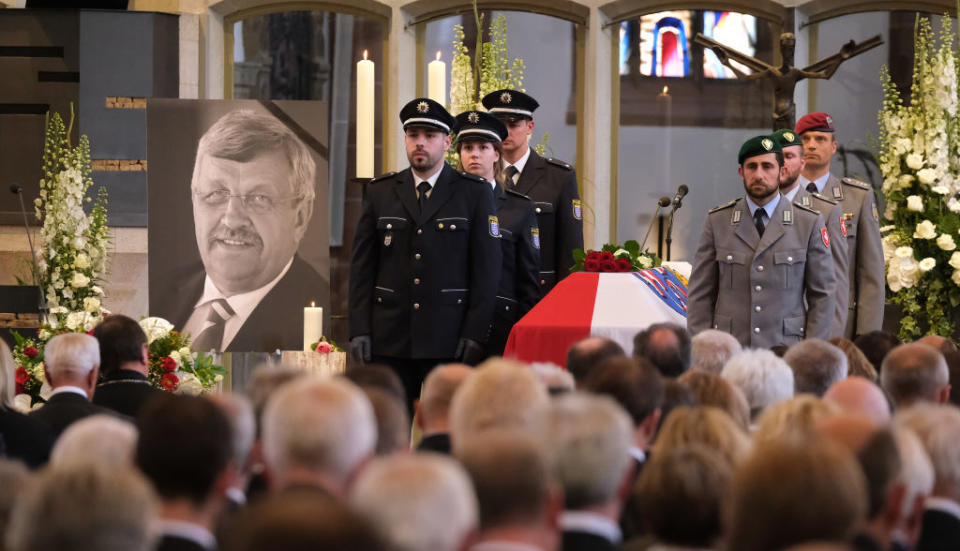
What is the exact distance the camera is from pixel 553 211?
5340mm

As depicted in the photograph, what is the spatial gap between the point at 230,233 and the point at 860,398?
393cm

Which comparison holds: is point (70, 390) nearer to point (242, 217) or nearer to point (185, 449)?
point (185, 449)

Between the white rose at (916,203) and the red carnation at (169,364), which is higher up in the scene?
the white rose at (916,203)

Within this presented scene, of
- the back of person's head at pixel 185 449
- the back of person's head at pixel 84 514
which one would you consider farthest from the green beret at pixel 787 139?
the back of person's head at pixel 84 514

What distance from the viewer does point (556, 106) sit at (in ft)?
25.4

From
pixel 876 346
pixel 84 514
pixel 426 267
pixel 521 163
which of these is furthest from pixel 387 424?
pixel 521 163

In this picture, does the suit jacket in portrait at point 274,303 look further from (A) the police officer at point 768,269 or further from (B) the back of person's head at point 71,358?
(B) the back of person's head at point 71,358

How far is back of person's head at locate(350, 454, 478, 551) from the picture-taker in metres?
1.55

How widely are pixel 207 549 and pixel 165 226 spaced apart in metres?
4.39

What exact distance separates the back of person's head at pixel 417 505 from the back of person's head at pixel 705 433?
2.20 feet

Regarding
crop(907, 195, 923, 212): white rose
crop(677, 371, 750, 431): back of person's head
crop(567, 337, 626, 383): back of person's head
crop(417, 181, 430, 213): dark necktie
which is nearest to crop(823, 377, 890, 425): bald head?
crop(677, 371, 750, 431): back of person's head

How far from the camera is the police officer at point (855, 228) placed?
16.4ft

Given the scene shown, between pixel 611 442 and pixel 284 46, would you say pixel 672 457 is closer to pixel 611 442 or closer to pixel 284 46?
pixel 611 442

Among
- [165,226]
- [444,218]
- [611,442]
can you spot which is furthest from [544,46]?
[611,442]
